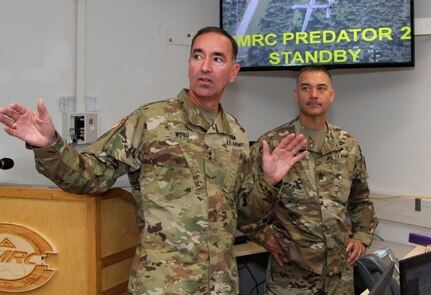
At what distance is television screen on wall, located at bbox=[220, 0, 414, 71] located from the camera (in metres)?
2.72

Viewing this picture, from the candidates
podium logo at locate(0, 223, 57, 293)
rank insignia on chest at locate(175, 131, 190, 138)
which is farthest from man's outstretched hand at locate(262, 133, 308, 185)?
podium logo at locate(0, 223, 57, 293)

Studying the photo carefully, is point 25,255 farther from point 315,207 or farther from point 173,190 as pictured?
point 315,207

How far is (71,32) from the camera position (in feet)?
8.64

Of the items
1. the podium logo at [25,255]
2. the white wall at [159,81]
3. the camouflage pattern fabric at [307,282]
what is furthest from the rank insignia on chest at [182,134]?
the white wall at [159,81]

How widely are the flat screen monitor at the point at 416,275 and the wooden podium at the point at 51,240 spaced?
1.13 metres

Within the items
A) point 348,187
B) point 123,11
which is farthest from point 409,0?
point 123,11

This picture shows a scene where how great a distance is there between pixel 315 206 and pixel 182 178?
86cm

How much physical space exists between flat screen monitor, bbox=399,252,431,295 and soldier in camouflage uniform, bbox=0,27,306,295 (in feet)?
2.38

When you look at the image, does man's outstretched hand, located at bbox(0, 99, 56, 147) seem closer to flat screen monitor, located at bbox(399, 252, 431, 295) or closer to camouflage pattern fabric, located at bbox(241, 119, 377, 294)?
flat screen monitor, located at bbox(399, 252, 431, 295)

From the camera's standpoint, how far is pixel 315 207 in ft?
7.46

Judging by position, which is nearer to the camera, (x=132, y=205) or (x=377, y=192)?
(x=132, y=205)

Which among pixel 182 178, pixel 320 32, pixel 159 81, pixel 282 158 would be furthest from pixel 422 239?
pixel 159 81

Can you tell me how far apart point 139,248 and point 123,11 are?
1647mm

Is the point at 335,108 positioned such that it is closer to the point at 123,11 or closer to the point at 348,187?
the point at 348,187
